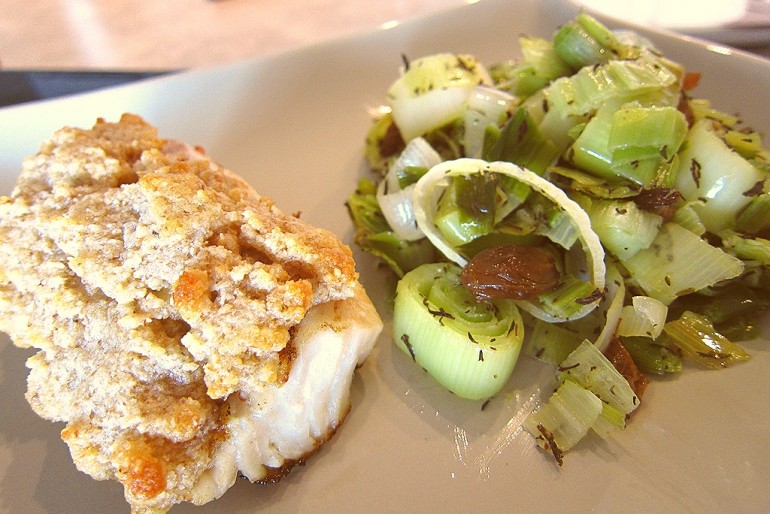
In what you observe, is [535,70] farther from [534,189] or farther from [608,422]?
[608,422]

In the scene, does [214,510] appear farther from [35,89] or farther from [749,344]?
[35,89]

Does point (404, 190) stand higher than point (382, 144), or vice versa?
point (404, 190)

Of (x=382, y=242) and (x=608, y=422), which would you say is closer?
(x=608, y=422)

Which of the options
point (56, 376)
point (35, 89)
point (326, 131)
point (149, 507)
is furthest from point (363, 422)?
point (35, 89)

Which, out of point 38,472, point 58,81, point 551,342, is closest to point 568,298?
point 551,342

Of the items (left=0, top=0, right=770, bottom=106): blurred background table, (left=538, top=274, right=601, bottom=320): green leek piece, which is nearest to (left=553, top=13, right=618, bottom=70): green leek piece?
(left=538, top=274, right=601, bottom=320): green leek piece

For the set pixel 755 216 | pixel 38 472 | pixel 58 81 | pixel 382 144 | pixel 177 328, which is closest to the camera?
pixel 177 328

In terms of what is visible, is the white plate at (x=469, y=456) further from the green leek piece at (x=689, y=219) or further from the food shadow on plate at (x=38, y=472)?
the green leek piece at (x=689, y=219)
